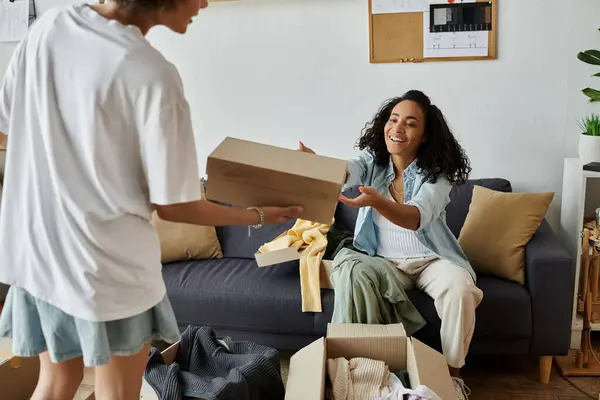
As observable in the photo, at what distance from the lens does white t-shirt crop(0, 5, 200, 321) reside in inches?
43.6

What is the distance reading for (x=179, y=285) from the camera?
2553 mm

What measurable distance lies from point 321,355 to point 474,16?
1.72 m

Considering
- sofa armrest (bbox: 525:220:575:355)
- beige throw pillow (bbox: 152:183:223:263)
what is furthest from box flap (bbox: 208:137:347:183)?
beige throw pillow (bbox: 152:183:223:263)

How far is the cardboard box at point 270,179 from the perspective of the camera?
161 cm

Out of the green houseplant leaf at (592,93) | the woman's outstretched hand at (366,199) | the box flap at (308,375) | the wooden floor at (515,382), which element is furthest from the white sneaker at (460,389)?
the green houseplant leaf at (592,93)

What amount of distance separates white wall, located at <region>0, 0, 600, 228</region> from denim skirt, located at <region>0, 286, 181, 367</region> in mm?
1969

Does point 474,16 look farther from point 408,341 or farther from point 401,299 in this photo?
point 408,341

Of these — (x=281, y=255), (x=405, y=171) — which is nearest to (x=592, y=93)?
(x=405, y=171)

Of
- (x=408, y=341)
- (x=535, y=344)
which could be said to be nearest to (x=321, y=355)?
A: (x=408, y=341)

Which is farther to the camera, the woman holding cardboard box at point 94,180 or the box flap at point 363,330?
the box flap at point 363,330

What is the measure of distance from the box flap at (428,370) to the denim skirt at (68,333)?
83cm

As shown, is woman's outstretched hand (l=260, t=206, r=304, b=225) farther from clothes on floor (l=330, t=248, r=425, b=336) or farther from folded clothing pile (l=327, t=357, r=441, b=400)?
clothes on floor (l=330, t=248, r=425, b=336)

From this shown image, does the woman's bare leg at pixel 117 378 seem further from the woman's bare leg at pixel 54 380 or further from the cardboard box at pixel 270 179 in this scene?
the cardboard box at pixel 270 179

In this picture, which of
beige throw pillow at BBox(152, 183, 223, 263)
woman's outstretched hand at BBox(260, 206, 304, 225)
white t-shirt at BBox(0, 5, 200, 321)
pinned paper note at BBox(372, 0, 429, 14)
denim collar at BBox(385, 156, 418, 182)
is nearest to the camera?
white t-shirt at BBox(0, 5, 200, 321)
